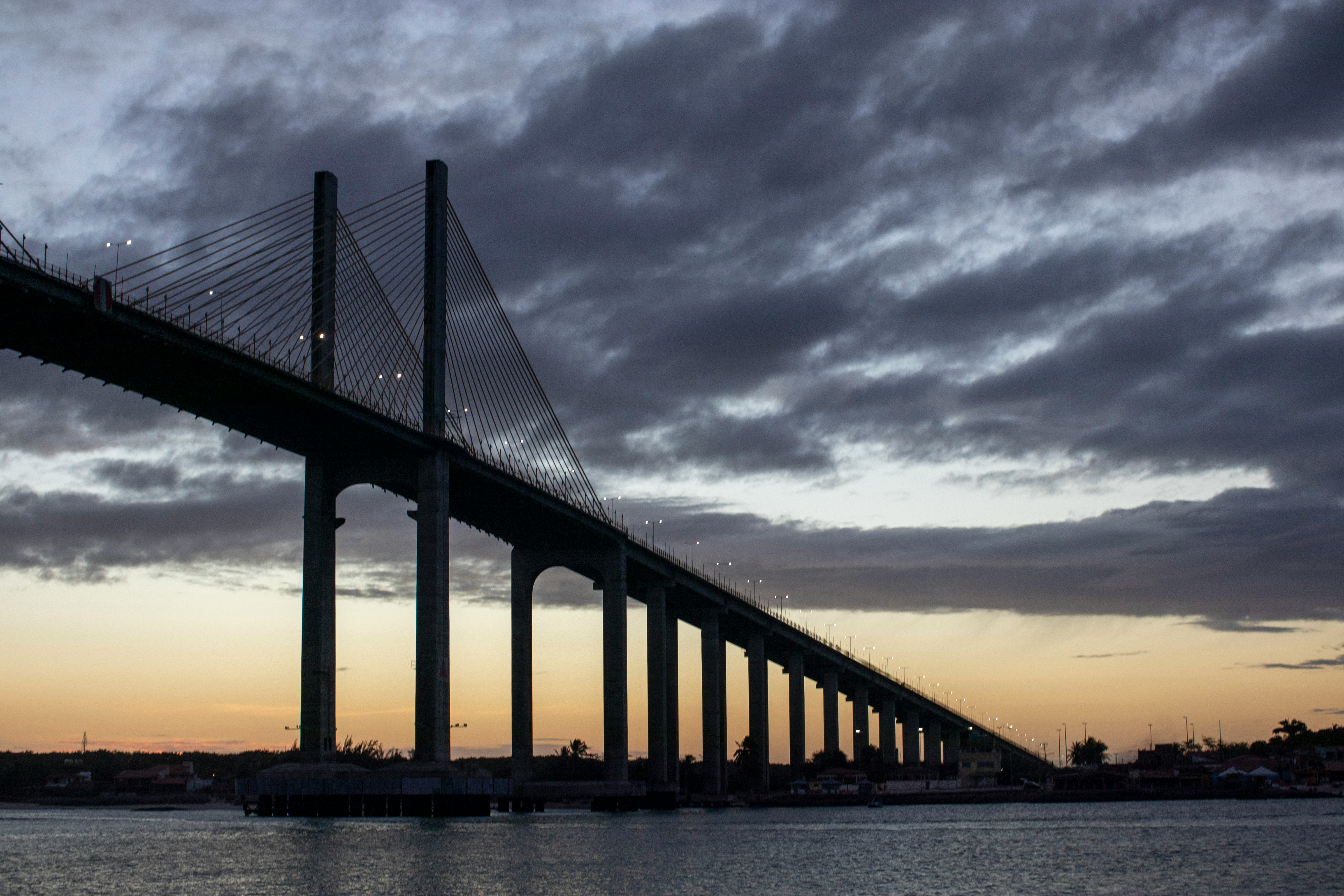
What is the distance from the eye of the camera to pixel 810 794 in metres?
151

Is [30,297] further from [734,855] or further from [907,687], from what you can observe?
[907,687]

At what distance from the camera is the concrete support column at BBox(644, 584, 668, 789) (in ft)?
392

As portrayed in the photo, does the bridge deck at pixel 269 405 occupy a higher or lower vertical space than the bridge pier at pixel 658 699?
higher

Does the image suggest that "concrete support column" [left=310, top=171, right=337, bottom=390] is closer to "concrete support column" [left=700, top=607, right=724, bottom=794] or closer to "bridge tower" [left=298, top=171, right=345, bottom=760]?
"bridge tower" [left=298, top=171, right=345, bottom=760]

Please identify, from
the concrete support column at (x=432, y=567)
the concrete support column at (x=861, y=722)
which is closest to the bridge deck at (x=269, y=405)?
the concrete support column at (x=432, y=567)

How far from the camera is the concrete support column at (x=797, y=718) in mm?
157375

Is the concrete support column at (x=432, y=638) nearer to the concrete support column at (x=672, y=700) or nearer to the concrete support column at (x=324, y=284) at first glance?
the concrete support column at (x=324, y=284)

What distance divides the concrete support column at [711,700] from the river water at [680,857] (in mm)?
27642

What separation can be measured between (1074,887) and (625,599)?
62.4 meters

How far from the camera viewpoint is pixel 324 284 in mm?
77750

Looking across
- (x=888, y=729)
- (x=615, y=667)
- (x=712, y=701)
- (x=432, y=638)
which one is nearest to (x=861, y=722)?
(x=888, y=729)

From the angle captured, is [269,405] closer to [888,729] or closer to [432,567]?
[432,567]

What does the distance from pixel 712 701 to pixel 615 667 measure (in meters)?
26.3

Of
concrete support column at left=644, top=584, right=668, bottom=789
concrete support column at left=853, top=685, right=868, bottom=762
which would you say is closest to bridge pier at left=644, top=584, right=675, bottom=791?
concrete support column at left=644, top=584, right=668, bottom=789
